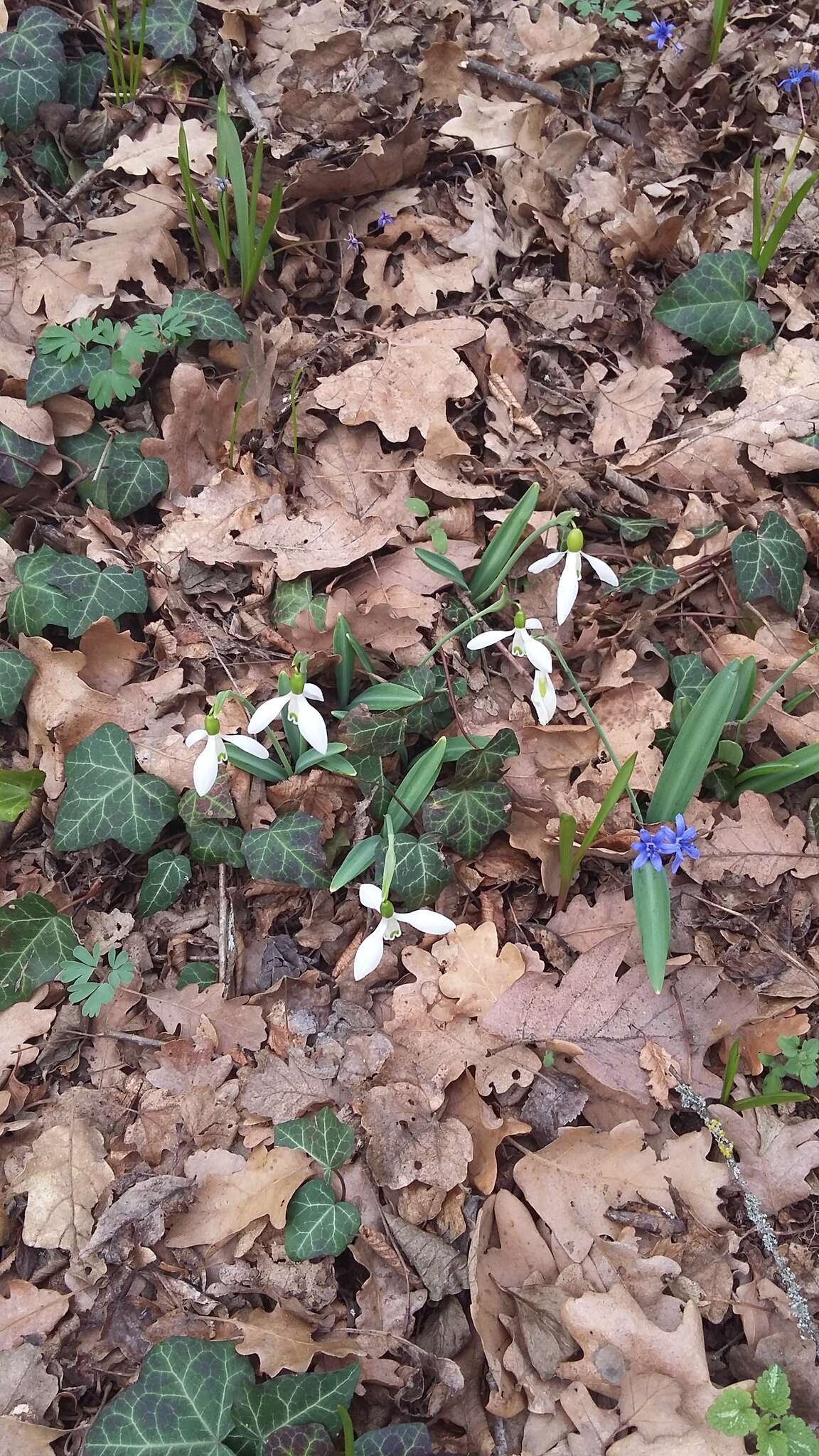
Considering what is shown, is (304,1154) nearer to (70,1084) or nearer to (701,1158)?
(70,1084)

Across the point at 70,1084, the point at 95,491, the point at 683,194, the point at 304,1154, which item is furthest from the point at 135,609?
the point at 683,194

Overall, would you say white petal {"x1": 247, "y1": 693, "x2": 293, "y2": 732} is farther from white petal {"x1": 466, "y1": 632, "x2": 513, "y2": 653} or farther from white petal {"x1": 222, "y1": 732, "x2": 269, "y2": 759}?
white petal {"x1": 466, "y1": 632, "x2": 513, "y2": 653}

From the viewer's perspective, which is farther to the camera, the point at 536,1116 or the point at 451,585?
the point at 451,585

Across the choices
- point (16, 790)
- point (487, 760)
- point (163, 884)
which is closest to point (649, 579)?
point (487, 760)

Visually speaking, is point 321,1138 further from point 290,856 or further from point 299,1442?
point 290,856

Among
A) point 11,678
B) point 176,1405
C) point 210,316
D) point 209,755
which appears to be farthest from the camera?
point 210,316

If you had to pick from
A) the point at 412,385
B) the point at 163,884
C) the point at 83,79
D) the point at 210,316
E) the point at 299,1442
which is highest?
the point at 83,79

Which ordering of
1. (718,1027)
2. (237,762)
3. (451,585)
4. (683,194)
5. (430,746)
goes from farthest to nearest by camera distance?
(683,194), (451,585), (430,746), (237,762), (718,1027)

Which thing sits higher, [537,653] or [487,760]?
[537,653]
